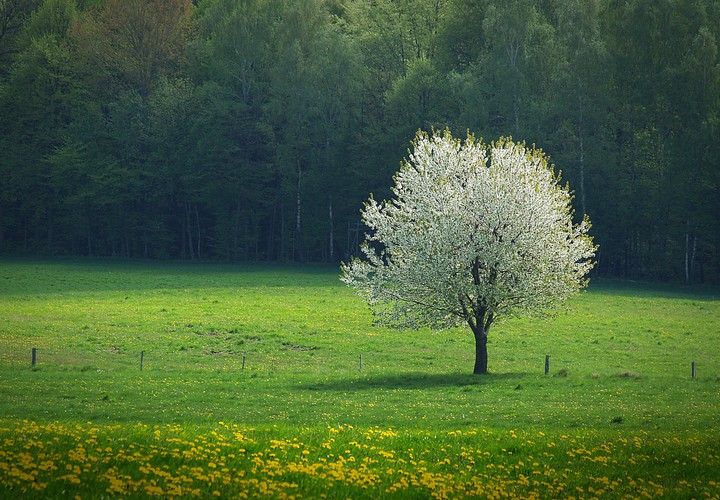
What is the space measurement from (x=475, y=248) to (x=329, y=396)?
1031 centimetres

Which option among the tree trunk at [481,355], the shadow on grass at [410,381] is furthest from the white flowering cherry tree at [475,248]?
the shadow on grass at [410,381]

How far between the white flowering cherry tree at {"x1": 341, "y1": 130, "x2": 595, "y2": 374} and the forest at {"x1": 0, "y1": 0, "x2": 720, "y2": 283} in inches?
1875

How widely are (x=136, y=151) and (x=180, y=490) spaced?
94.5m

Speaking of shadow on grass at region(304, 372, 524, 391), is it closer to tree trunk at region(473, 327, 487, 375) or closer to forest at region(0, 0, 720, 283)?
tree trunk at region(473, 327, 487, 375)

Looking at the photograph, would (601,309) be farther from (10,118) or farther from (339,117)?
(10,118)

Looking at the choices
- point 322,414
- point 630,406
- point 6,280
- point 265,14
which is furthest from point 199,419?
point 265,14

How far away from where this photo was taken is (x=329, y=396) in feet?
107

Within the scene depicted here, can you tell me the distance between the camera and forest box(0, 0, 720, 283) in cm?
8462

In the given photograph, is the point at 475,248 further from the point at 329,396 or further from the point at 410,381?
the point at 329,396

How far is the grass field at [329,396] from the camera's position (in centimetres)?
1498

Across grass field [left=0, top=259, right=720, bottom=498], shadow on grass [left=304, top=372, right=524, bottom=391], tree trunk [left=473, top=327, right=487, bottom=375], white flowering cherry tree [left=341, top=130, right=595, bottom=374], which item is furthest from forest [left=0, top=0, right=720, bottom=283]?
shadow on grass [left=304, top=372, right=524, bottom=391]

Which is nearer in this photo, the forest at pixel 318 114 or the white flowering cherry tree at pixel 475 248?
the white flowering cherry tree at pixel 475 248

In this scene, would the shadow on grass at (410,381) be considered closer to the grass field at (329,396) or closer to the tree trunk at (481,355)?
the grass field at (329,396)

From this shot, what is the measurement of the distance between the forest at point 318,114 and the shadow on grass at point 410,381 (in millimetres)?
50507
